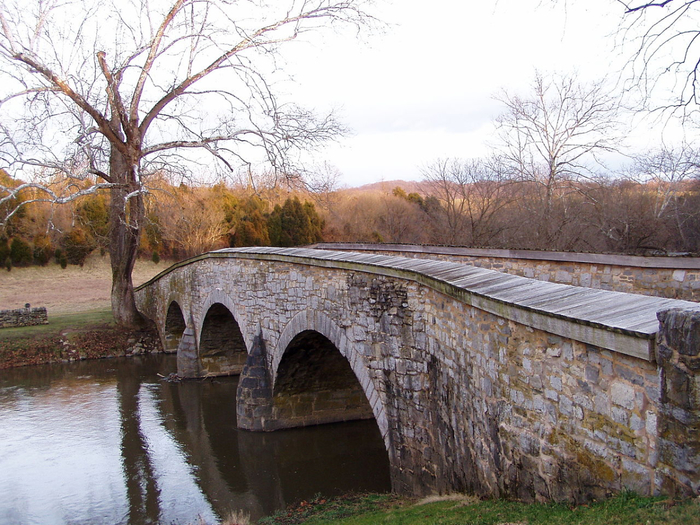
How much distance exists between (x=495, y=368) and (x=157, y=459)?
8.59m

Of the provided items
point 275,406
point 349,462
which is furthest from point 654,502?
point 275,406

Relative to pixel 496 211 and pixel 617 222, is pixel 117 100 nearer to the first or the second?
pixel 496 211

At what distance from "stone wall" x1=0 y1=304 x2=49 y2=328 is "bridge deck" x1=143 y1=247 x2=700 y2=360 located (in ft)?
66.7

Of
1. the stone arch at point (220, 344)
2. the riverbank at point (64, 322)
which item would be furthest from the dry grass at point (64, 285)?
the stone arch at point (220, 344)

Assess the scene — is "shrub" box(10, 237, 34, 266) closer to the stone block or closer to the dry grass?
the dry grass

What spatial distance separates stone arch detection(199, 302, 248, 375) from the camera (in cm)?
1683

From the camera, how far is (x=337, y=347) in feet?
29.4

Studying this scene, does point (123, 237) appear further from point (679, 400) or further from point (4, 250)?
point (679, 400)

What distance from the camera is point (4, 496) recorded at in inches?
369

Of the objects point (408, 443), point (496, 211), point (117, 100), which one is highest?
point (117, 100)

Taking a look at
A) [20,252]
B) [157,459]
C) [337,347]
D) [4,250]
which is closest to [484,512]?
[337,347]

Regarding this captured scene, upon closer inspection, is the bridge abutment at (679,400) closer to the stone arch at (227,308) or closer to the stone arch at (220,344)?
the stone arch at (227,308)

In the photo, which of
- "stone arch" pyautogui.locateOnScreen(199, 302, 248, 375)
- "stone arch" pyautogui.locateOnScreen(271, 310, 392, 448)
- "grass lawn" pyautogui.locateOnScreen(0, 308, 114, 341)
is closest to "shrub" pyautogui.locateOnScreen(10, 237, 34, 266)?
"grass lawn" pyautogui.locateOnScreen(0, 308, 114, 341)

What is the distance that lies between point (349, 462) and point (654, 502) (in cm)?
804
